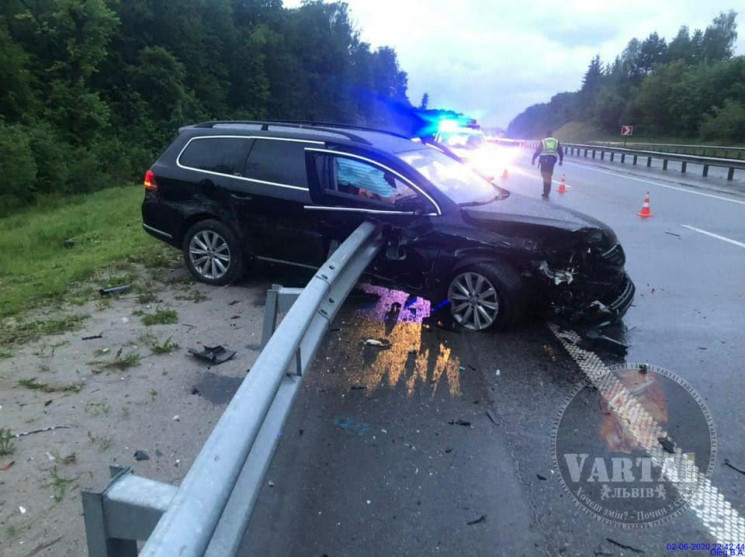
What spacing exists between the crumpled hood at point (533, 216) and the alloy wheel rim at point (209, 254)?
9.48 feet

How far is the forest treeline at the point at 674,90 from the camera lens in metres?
64.9

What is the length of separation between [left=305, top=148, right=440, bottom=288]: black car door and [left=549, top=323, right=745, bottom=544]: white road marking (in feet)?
5.26

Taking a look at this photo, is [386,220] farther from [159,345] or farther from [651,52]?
[651,52]

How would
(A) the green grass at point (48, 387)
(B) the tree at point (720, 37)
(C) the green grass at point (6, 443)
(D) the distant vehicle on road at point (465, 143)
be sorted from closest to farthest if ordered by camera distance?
1. (C) the green grass at point (6, 443)
2. (A) the green grass at point (48, 387)
3. (D) the distant vehicle on road at point (465, 143)
4. (B) the tree at point (720, 37)

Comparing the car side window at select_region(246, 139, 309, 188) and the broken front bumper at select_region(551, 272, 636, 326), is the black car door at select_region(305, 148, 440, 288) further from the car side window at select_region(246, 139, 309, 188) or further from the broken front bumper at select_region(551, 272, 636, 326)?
the broken front bumper at select_region(551, 272, 636, 326)

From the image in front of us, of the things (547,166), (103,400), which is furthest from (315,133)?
(547,166)

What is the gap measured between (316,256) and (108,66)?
103 ft

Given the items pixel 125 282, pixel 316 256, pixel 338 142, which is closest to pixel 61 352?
pixel 125 282

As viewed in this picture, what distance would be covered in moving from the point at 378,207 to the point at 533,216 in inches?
60.9

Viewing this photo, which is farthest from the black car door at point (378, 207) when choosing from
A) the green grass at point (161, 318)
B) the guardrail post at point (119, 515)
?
the guardrail post at point (119, 515)

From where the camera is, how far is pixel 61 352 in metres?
4.59

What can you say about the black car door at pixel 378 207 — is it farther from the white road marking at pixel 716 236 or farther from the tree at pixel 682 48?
the tree at pixel 682 48

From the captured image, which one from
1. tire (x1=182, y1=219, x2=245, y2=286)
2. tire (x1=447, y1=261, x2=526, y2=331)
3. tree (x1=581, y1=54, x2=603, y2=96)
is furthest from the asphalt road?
tree (x1=581, y1=54, x2=603, y2=96)

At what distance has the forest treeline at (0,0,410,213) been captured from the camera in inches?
792
